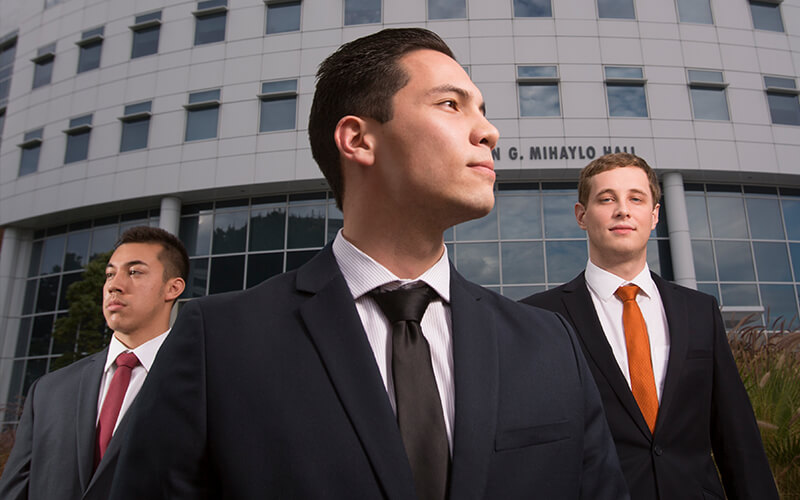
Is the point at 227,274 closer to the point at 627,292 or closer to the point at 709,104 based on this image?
the point at 627,292

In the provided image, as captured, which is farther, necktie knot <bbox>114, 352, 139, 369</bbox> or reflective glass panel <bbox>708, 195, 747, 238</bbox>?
reflective glass panel <bbox>708, 195, 747, 238</bbox>

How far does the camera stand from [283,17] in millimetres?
18188

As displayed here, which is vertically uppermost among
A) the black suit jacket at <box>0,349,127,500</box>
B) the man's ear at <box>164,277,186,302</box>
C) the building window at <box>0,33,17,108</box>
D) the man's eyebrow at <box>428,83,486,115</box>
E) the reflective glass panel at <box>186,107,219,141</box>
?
the building window at <box>0,33,17,108</box>

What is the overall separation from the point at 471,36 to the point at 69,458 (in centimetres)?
1727

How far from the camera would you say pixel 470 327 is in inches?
61.1

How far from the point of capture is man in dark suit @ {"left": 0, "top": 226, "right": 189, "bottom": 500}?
2.65 metres

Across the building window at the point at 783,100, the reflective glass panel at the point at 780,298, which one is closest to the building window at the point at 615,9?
the building window at the point at 783,100

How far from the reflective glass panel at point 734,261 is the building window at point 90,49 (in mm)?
23989

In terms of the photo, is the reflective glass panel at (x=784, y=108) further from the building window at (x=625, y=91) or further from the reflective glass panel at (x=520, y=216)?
the reflective glass panel at (x=520, y=216)

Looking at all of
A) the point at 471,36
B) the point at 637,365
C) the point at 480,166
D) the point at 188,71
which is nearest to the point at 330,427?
the point at 480,166

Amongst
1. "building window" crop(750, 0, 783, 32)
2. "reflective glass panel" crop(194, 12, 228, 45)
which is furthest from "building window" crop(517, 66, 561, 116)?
"reflective glass panel" crop(194, 12, 228, 45)

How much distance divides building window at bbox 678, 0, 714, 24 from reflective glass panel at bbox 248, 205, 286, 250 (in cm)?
1573

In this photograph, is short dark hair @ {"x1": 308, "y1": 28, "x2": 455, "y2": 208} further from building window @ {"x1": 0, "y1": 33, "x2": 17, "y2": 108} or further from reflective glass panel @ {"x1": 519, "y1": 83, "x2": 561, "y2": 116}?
building window @ {"x1": 0, "y1": 33, "x2": 17, "y2": 108}

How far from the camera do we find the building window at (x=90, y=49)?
790 inches
